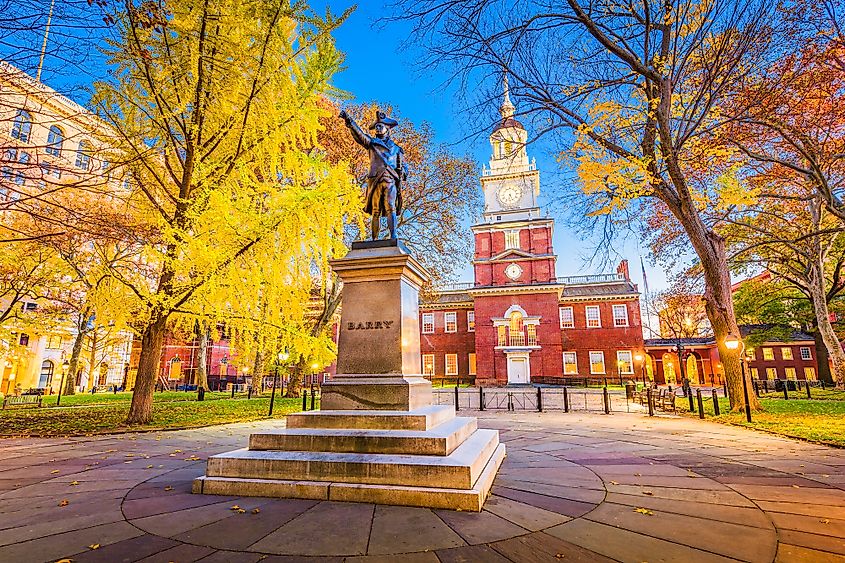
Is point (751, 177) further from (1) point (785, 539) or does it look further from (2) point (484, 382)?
(2) point (484, 382)

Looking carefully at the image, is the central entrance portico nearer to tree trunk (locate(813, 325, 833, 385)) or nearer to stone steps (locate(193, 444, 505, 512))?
tree trunk (locate(813, 325, 833, 385))

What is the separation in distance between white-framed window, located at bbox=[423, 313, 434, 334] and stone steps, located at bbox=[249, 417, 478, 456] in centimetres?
4000

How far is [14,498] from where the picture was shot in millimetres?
4137

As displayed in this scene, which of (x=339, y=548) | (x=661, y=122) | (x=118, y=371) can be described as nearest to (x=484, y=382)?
(x=661, y=122)

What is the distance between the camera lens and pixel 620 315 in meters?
41.0

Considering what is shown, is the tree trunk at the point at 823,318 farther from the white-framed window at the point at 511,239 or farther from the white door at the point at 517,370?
the white-framed window at the point at 511,239

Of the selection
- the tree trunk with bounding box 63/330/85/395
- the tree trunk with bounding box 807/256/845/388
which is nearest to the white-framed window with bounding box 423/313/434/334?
the tree trunk with bounding box 63/330/85/395

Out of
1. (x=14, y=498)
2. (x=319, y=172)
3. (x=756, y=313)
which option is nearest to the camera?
(x=14, y=498)

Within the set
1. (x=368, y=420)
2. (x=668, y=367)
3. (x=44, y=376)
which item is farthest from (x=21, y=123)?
(x=668, y=367)

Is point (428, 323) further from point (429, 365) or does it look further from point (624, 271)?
point (624, 271)

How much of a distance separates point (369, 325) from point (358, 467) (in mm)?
2231

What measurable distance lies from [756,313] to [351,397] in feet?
106

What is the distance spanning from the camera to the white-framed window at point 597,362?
4031 centimetres

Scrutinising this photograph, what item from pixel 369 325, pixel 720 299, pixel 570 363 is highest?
pixel 720 299
